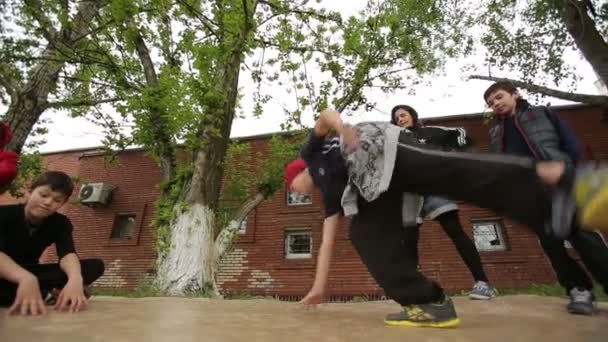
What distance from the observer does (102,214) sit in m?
12.2

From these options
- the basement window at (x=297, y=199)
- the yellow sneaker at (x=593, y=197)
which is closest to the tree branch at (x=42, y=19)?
the yellow sneaker at (x=593, y=197)

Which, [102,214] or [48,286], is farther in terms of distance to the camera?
[102,214]

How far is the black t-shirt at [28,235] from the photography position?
2.17 metres

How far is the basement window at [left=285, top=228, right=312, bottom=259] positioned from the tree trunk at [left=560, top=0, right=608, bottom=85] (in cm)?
740

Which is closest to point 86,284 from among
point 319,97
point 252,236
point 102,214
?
point 319,97

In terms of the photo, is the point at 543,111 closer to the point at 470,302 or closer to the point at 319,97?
the point at 470,302

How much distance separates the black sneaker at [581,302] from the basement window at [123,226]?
39.3 feet

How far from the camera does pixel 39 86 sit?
20.5 ft

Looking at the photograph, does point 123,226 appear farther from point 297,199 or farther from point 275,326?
point 275,326

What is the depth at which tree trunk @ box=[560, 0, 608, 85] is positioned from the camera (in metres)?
6.66

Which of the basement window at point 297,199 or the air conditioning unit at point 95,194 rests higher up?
the air conditioning unit at point 95,194

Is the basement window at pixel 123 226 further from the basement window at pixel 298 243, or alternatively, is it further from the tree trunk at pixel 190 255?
the tree trunk at pixel 190 255

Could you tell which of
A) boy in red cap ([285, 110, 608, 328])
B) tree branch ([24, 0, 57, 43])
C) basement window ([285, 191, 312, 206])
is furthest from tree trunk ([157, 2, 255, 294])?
basement window ([285, 191, 312, 206])

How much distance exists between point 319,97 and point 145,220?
7.73 meters
